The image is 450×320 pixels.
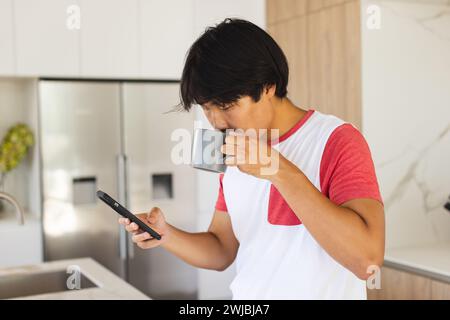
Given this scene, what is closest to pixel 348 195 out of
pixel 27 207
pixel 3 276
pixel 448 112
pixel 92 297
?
pixel 92 297

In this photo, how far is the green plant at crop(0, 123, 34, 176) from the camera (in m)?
3.16

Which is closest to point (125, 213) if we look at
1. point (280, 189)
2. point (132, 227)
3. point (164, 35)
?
point (132, 227)

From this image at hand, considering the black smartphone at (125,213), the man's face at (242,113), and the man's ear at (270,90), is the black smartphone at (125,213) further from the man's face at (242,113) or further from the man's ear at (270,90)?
the man's ear at (270,90)

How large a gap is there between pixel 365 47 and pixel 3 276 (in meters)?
1.72

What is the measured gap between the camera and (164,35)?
3.32 m

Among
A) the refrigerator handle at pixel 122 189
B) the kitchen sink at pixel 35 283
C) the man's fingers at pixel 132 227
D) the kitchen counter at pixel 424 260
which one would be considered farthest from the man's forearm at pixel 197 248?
the refrigerator handle at pixel 122 189

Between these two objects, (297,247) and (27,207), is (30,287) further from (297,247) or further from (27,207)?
(27,207)

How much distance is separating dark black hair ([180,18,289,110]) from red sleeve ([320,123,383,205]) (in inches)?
6.4

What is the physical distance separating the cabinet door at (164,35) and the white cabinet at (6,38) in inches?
27.6

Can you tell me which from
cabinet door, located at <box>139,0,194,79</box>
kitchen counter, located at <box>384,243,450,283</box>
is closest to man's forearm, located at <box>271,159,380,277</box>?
kitchen counter, located at <box>384,243,450,283</box>

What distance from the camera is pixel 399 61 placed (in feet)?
8.40

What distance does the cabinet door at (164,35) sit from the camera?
3270 mm
